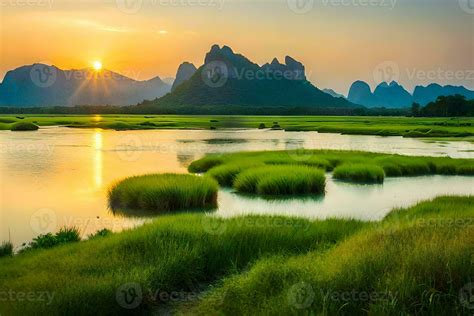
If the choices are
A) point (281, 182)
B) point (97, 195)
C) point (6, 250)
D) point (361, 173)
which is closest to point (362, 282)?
point (6, 250)

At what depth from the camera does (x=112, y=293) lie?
27.5 feet

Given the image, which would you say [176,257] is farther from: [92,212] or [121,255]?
[92,212]

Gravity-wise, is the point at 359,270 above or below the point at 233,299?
above

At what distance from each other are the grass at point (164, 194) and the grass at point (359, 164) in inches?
211

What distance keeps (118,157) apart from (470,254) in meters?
31.6

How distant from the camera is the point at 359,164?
91.3ft

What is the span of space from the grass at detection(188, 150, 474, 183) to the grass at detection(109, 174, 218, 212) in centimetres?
535

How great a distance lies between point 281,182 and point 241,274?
12.0 metres

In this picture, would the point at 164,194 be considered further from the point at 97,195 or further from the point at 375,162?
the point at 375,162

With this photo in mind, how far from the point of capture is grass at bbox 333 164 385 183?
25.7 m

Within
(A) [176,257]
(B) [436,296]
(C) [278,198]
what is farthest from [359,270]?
(C) [278,198]

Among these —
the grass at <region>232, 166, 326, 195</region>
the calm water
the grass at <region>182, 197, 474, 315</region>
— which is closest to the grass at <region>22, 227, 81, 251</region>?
the calm water

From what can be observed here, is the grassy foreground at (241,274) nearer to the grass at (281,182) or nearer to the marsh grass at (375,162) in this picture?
the grass at (281,182)

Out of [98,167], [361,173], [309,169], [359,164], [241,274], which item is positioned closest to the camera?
[241,274]
